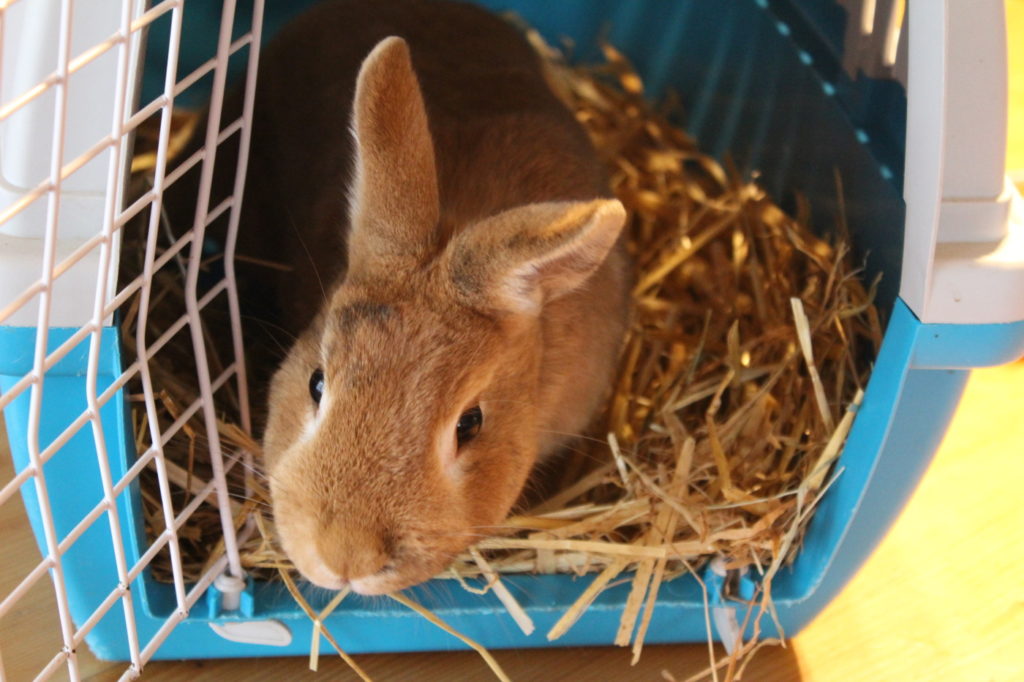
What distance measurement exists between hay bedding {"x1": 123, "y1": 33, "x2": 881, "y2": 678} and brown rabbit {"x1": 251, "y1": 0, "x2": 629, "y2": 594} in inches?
6.3

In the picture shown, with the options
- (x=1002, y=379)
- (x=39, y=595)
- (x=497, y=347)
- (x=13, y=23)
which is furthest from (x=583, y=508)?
(x=1002, y=379)

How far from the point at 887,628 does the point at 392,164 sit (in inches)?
49.0

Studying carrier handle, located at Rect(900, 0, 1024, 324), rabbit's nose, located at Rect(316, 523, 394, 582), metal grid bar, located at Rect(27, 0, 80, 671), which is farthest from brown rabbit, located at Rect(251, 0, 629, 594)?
carrier handle, located at Rect(900, 0, 1024, 324)

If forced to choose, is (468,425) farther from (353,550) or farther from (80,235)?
(80,235)

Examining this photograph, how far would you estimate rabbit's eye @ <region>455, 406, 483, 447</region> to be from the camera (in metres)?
1.53

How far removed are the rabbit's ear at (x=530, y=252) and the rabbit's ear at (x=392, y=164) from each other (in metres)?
0.09

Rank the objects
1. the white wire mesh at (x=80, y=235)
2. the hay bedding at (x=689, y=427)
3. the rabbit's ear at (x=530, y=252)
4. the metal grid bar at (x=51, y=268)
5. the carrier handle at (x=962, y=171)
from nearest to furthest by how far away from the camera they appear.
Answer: the metal grid bar at (x=51, y=268) → the white wire mesh at (x=80, y=235) → the rabbit's ear at (x=530, y=252) → the carrier handle at (x=962, y=171) → the hay bedding at (x=689, y=427)

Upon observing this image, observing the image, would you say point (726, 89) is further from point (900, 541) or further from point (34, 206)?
point (34, 206)

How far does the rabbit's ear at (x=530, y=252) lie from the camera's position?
135cm

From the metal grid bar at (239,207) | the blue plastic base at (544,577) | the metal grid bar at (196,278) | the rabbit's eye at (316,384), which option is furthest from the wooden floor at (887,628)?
the rabbit's eye at (316,384)

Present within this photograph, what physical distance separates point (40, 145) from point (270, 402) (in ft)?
1.78

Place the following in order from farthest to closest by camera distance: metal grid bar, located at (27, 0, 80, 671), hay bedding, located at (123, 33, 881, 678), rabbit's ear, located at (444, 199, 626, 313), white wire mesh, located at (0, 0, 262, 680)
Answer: hay bedding, located at (123, 33, 881, 678), rabbit's ear, located at (444, 199, 626, 313), white wire mesh, located at (0, 0, 262, 680), metal grid bar, located at (27, 0, 80, 671)

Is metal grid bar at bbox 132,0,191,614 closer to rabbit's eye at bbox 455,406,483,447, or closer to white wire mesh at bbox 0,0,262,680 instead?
white wire mesh at bbox 0,0,262,680

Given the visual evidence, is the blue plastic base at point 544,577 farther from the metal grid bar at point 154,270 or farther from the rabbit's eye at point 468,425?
the rabbit's eye at point 468,425
